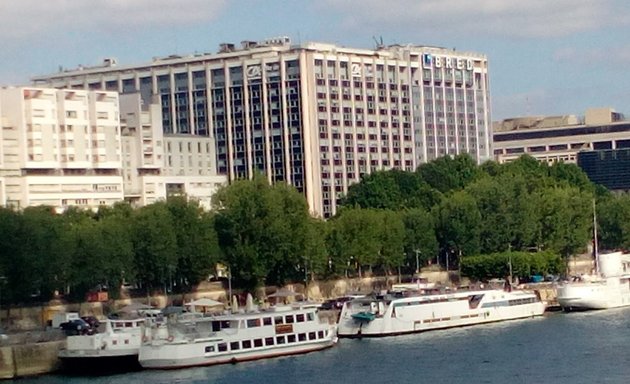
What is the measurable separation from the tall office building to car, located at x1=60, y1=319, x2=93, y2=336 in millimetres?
86421

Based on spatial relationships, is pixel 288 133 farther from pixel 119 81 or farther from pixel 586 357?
pixel 586 357

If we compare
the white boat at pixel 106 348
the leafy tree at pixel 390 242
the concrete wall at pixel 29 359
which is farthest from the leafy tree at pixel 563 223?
the concrete wall at pixel 29 359

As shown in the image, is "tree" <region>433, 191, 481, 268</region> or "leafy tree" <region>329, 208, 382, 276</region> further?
"tree" <region>433, 191, 481, 268</region>

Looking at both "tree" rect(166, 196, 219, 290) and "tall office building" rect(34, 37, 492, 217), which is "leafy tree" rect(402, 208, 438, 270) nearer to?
"tree" rect(166, 196, 219, 290)

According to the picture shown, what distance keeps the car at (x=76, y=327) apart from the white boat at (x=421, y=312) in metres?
16.7

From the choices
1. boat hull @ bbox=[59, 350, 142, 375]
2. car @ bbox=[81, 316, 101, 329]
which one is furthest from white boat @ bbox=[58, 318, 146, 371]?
car @ bbox=[81, 316, 101, 329]

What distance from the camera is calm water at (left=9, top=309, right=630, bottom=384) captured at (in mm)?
71438

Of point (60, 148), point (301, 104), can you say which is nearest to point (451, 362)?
point (60, 148)

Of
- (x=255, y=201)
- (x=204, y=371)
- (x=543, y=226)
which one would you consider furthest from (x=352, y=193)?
(x=204, y=371)

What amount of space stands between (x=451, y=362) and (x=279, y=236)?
34.5 m

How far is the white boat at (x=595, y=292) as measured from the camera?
4375 inches

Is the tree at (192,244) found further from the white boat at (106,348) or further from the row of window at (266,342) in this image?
the white boat at (106,348)

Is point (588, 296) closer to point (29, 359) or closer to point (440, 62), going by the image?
point (29, 359)

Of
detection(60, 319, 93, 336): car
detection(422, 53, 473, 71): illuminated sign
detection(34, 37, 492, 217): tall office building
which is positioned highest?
detection(422, 53, 473, 71): illuminated sign
